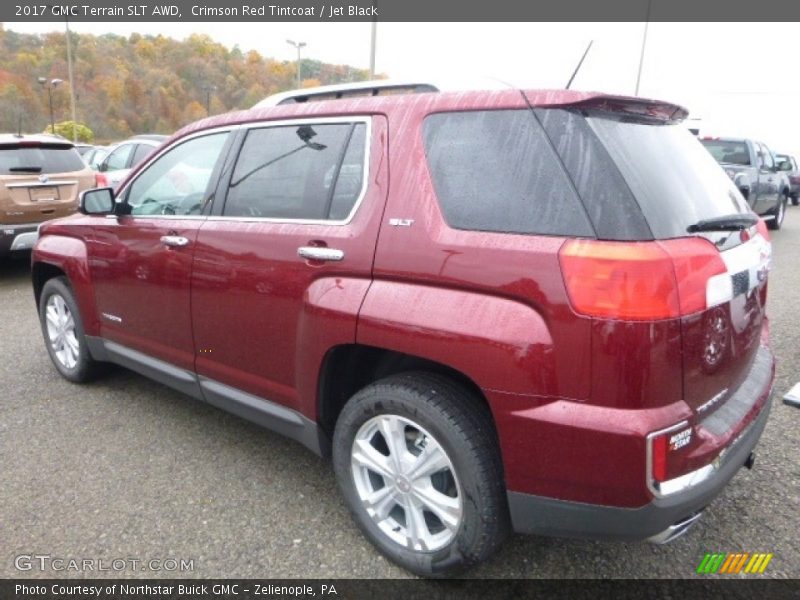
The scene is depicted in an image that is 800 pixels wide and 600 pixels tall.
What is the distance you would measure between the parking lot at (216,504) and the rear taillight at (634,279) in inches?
46.5

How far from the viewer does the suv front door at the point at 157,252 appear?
3.08 meters

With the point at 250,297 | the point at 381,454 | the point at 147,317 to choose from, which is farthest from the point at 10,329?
the point at 381,454

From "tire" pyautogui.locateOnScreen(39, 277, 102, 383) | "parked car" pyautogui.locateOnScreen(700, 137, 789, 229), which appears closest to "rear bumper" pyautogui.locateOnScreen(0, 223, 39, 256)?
"tire" pyautogui.locateOnScreen(39, 277, 102, 383)

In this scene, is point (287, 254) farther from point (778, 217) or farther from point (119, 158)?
point (778, 217)

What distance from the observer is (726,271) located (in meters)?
1.95

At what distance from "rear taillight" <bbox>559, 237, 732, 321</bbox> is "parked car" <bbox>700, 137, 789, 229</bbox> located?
9.94 metres

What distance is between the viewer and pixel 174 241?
3070mm

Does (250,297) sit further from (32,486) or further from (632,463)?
(632,463)

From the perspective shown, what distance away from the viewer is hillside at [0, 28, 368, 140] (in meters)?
59.8

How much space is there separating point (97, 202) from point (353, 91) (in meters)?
1.78

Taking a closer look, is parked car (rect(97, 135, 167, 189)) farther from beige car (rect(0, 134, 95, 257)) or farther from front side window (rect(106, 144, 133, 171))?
beige car (rect(0, 134, 95, 257))

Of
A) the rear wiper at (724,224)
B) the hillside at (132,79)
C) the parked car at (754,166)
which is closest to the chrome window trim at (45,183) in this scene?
the rear wiper at (724,224)

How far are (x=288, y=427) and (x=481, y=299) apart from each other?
122cm

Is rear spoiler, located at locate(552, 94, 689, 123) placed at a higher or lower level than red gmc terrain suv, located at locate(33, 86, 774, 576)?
higher
